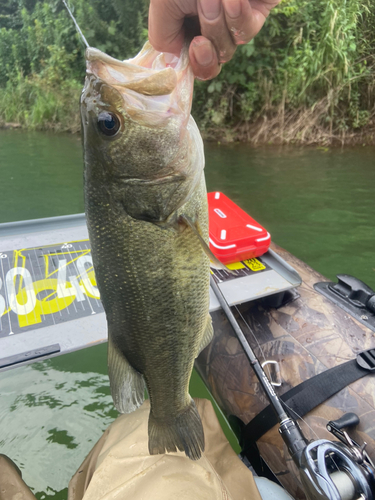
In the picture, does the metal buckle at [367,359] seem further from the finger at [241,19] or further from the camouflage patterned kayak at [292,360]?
the finger at [241,19]

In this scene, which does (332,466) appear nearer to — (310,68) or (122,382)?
(122,382)

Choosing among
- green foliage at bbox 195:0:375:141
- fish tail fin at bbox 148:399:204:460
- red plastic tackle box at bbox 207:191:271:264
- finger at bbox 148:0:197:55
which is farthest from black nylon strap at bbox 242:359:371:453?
green foliage at bbox 195:0:375:141

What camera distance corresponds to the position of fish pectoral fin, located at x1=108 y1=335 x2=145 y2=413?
1.31m

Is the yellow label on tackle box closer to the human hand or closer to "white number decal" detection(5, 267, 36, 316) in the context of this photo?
"white number decal" detection(5, 267, 36, 316)

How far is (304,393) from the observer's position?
178cm

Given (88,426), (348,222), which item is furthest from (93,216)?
(348,222)

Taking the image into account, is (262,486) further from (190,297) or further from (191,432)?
(190,297)

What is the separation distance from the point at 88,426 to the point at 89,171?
7.22 ft

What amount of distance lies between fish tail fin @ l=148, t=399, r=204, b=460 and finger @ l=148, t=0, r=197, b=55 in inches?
53.3

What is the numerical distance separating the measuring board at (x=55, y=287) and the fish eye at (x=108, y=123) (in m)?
1.15

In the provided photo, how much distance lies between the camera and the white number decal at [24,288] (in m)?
2.08

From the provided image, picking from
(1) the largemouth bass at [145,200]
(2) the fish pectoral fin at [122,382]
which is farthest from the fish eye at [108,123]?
(2) the fish pectoral fin at [122,382]

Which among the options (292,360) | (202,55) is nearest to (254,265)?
(292,360)

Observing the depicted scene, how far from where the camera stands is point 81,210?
6.07 meters
